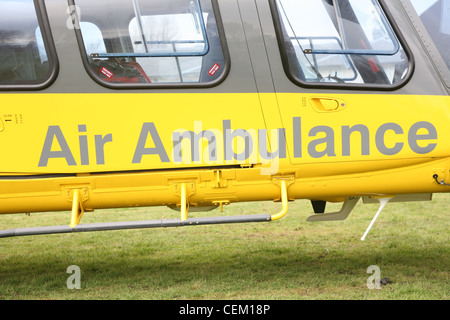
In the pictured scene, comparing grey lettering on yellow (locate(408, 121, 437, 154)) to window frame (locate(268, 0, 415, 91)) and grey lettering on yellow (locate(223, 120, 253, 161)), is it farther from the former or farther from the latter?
grey lettering on yellow (locate(223, 120, 253, 161))

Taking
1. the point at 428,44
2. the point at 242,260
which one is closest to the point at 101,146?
the point at 242,260

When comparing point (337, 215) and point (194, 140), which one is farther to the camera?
point (337, 215)

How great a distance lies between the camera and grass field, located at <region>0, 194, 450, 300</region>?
183 inches

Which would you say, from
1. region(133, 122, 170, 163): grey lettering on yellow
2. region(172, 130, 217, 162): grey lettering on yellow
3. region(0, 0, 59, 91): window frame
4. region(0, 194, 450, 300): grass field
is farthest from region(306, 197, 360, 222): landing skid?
region(0, 0, 59, 91): window frame

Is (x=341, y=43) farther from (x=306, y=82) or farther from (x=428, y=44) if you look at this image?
(x=428, y=44)

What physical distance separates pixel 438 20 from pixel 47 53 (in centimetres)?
302

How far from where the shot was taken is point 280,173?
4.25 meters

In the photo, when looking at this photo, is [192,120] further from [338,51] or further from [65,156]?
[338,51]

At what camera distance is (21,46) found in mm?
4125

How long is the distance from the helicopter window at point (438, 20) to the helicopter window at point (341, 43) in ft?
0.92

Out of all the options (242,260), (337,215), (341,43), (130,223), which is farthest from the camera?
(242,260)

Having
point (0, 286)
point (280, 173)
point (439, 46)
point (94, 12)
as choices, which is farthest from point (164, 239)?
point (439, 46)

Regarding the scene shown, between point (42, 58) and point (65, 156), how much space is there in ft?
2.42

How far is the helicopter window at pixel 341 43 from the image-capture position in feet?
14.0
